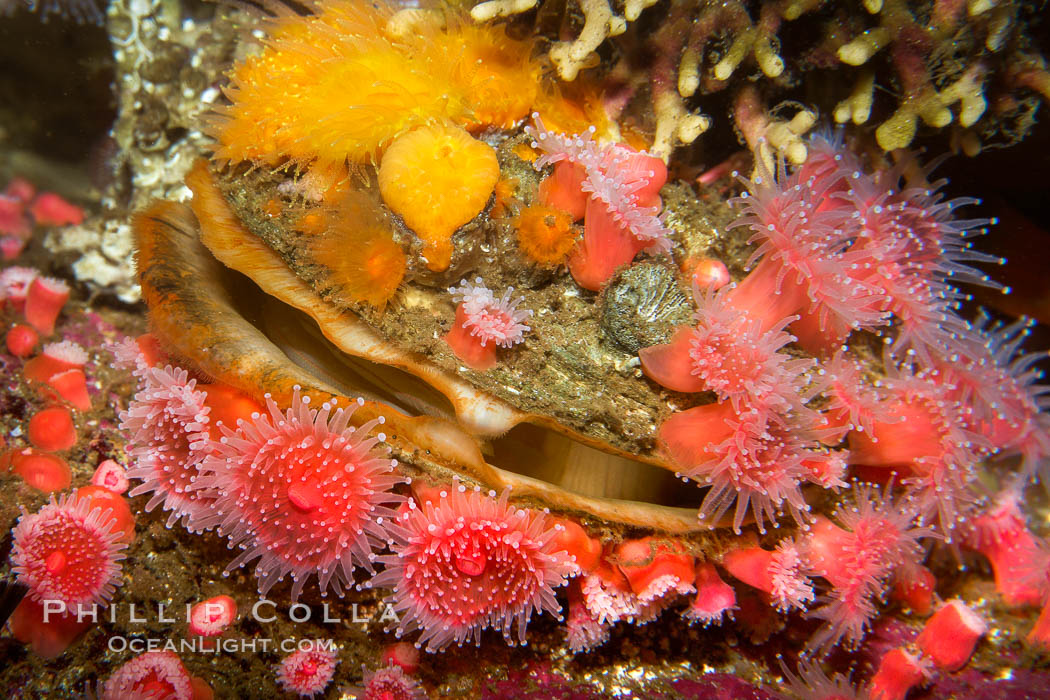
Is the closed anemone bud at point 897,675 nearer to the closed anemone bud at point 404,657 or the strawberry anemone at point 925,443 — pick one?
the strawberry anemone at point 925,443

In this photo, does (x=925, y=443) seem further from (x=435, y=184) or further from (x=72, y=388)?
(x=72, y=388)

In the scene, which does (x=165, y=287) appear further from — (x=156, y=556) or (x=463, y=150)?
(x=463, y=150)

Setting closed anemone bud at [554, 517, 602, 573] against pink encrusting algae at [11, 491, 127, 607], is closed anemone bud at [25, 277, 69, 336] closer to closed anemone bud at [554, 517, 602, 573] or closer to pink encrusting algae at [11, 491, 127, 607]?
pink encrusting algae at [11, 491, 127, 607]

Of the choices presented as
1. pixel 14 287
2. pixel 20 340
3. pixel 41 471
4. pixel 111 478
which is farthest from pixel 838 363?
pixel 14 287

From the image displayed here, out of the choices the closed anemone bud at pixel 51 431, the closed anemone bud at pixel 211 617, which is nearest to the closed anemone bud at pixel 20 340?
the closed anemone bud at pixel 51 431

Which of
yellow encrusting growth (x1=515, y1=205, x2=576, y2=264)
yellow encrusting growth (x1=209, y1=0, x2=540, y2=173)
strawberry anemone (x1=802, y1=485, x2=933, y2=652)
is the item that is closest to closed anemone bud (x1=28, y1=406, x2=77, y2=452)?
yellow encrusting growth (x1=209, y1=0, x2=540, y2=173)
